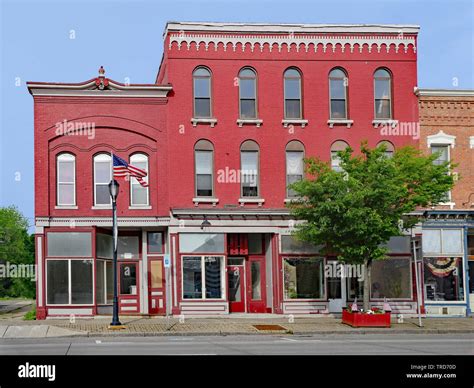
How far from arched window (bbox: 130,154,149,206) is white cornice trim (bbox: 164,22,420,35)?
5494 millimetres

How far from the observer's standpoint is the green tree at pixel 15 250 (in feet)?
175

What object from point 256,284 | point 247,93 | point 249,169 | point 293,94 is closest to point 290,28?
point 293,94

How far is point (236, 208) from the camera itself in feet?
99.5

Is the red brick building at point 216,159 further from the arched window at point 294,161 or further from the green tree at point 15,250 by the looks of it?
the green tree at point 15,250

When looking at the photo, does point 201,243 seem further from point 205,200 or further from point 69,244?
point 69,244

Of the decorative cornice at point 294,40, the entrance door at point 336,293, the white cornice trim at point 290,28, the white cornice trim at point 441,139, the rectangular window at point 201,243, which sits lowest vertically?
the entrance door at point 336,293

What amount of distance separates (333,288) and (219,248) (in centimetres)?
519

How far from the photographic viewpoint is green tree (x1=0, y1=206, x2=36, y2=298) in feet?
175

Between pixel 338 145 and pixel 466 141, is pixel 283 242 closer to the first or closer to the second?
pixel 338 145

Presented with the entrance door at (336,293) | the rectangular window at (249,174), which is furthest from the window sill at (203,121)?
the entrance door at (336,293)

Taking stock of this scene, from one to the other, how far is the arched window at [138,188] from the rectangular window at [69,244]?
98.9 inches

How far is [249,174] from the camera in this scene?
30969mm

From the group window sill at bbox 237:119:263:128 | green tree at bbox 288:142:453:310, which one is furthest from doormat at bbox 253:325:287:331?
window sill at bbox 237:119:263:128

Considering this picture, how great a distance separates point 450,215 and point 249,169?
29.3ft
